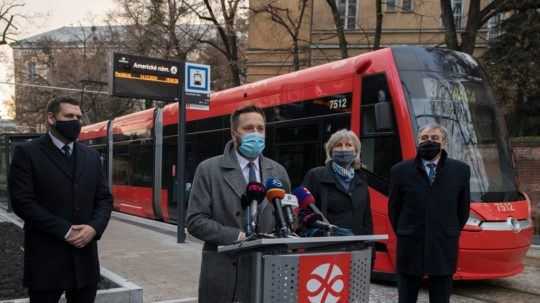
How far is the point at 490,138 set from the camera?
24.1 feet

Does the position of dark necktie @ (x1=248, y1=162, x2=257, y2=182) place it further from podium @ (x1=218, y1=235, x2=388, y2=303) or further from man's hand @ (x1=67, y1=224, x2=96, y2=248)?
man's hand @ (x1=67, y1=224, x2=96, y2=248)

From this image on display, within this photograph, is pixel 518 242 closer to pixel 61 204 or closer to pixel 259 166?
pixel 259 166

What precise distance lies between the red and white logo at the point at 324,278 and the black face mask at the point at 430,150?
6.46 ft

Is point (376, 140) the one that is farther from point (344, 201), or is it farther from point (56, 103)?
point (56, 103)

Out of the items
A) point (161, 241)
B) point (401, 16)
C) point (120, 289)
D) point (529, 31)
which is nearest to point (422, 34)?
point (401, 16)

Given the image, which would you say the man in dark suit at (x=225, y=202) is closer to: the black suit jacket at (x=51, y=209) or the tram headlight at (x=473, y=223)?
the black suit jacket at (x=51, y=209)

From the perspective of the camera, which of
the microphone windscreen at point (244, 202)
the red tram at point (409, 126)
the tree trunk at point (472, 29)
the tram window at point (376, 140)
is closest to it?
the microphone windscreen at point (244, 202)

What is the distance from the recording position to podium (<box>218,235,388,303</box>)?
8.05ft

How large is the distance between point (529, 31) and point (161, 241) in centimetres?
1528

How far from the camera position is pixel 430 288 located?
168 inches

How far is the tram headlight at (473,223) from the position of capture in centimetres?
657

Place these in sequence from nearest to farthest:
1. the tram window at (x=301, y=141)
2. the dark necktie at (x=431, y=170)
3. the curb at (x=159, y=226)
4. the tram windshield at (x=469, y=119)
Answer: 1. the dark necktie at (x=431, y=170)
2. the tram windshield at (x=469, y=119)
3. the tram window at (x=301, y=141)
4. the curb at (x=159, y=226)

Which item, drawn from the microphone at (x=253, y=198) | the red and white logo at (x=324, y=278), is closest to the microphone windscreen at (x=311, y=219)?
the microphone at (x=253, y=198)

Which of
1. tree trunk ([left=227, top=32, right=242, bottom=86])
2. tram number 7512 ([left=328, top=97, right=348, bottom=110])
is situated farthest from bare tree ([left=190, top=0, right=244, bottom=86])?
tram number 7512 ([left=328, top=97, right=348, bottom=110])
